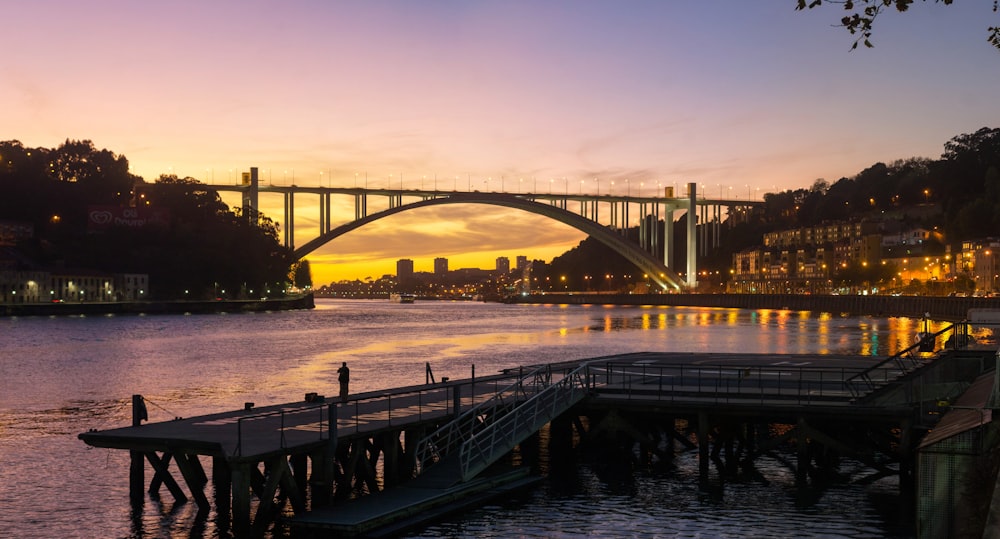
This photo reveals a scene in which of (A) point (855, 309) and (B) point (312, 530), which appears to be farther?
(A) point (855, 309)

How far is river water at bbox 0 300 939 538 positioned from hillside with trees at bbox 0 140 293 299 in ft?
172

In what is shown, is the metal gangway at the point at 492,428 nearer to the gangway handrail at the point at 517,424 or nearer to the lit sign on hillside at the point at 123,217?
the gangway handrail at the point at 517,424

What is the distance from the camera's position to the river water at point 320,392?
19.6m

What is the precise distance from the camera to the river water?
19.6 metres

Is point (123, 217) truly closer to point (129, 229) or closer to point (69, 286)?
point (129, 229)

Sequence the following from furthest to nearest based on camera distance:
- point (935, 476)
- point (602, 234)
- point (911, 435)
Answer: point (602, 234) → point (911, 435) → point (935, 476)

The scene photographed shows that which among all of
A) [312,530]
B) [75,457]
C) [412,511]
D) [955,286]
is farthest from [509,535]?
[955,286]

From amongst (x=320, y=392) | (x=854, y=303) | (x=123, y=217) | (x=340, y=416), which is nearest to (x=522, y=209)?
(x=854, y=303)

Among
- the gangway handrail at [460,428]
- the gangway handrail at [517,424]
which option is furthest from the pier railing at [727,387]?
the gangway handrail at [460,428]

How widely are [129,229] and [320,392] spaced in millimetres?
126723

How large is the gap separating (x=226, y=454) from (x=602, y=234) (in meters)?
127

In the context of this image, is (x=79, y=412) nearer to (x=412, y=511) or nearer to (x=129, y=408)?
(x=129, y=408)

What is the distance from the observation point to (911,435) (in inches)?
874

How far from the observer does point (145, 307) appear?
14788cm
